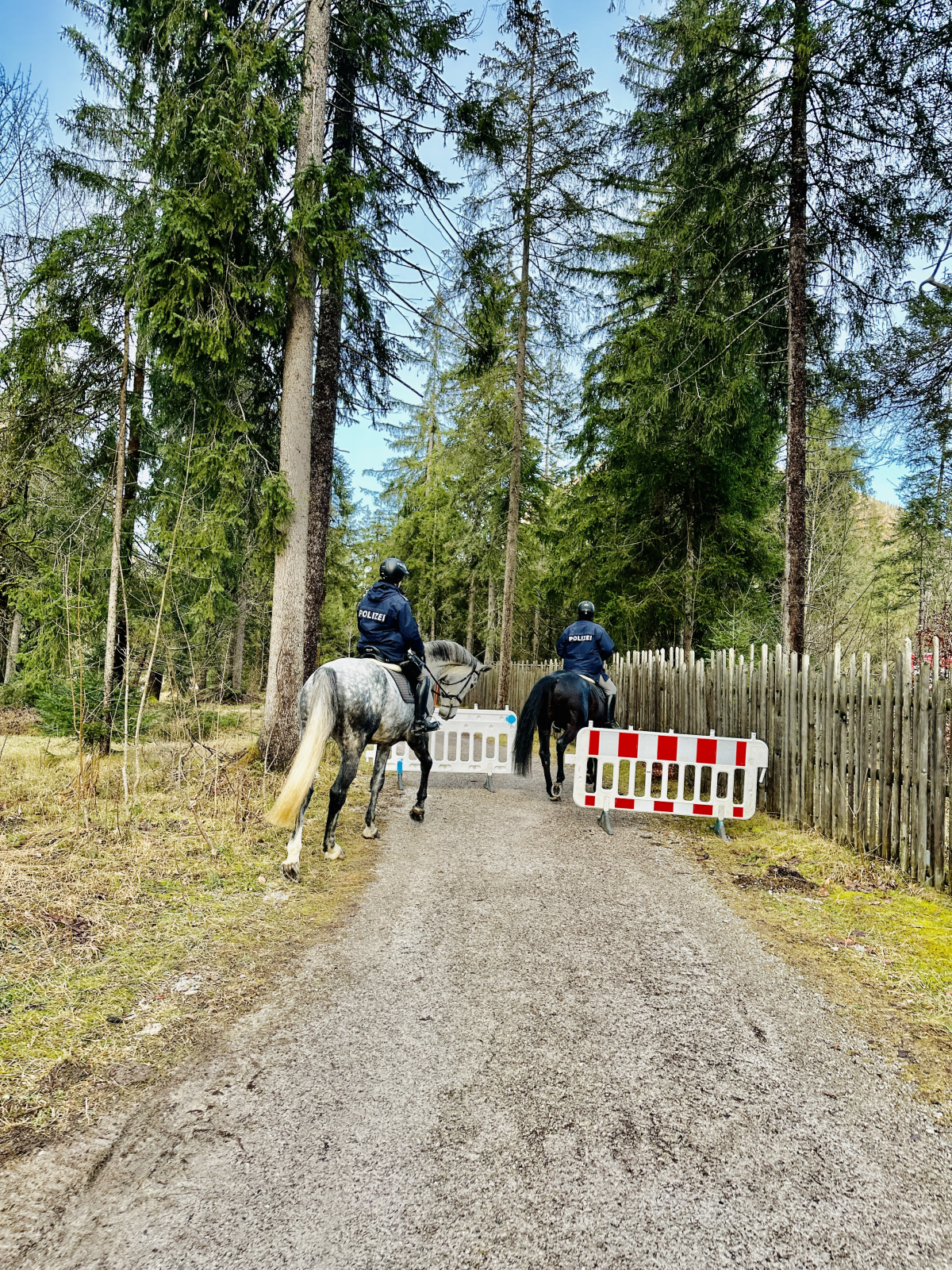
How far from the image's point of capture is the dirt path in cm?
200

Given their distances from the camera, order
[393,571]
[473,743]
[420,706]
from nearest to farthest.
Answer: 1. [393,571]
2. [420,706]
3. [473,743]

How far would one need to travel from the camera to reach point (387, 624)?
6.43 metres

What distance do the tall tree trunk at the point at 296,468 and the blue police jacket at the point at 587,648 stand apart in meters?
3.44

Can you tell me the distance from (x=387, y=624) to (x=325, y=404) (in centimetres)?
501

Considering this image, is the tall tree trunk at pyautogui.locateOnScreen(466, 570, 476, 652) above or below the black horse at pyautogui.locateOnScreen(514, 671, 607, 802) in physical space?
above

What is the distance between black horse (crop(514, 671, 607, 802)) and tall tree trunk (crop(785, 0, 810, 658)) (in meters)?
2.85

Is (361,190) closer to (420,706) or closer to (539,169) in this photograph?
(420,706)

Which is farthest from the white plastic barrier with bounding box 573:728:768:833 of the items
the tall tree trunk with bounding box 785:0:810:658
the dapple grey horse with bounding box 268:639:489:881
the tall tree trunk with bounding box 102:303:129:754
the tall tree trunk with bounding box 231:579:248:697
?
the tall tree trunk with bounding box 231:579:248:697

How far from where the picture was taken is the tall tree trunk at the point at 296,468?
28.2 feet

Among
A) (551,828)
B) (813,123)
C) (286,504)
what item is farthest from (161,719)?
(813,123)

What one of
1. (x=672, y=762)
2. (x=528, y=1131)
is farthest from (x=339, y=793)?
(x=528, y=1131)

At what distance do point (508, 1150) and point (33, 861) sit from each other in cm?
432

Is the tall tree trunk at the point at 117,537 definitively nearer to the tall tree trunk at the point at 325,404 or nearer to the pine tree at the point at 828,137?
the tall tree trunk at the point at 325,404

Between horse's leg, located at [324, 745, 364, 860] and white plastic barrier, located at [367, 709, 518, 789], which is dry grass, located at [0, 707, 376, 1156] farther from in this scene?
white plastic barrier, located at [367, 709, 518, 789]
